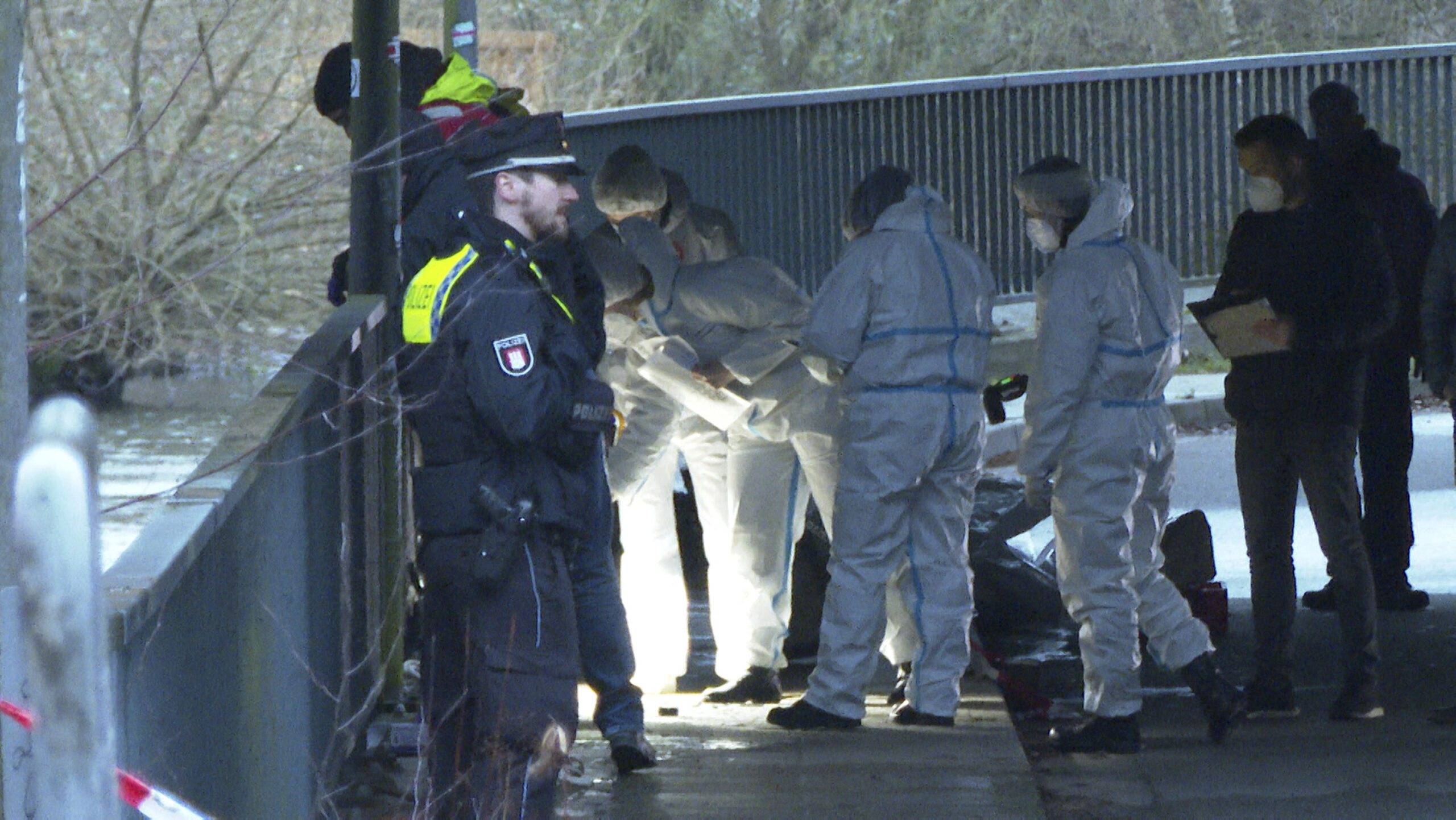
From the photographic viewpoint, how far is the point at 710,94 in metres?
23.8

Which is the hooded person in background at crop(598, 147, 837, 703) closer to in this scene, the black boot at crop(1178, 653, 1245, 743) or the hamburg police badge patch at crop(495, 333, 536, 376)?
the black boot at crop(1178, 653, 1245, 743)

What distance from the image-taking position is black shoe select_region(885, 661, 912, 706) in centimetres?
627

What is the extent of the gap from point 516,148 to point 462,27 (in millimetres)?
4713

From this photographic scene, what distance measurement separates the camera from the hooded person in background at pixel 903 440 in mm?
5699

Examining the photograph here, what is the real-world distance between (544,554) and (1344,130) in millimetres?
4687

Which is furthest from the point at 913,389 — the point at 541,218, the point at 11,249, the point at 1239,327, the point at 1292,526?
the point at 11,249

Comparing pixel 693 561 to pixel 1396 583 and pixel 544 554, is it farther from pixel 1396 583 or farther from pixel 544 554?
pixel 544 554

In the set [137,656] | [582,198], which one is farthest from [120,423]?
[137,656]

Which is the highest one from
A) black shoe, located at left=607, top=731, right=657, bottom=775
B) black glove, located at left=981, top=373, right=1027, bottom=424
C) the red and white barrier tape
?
the red and white barrier tape

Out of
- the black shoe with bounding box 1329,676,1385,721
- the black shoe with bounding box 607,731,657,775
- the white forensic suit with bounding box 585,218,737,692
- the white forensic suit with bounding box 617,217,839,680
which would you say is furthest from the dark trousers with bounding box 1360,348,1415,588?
the black shoe with bounding box 607,731,657,775

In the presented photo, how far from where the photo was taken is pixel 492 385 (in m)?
3.85

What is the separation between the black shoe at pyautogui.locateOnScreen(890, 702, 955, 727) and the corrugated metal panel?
6318 mm

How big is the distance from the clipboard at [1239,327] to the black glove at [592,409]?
264 cm

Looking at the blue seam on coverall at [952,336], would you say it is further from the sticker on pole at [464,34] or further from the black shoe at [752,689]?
the sticker on pole at [464,34]
